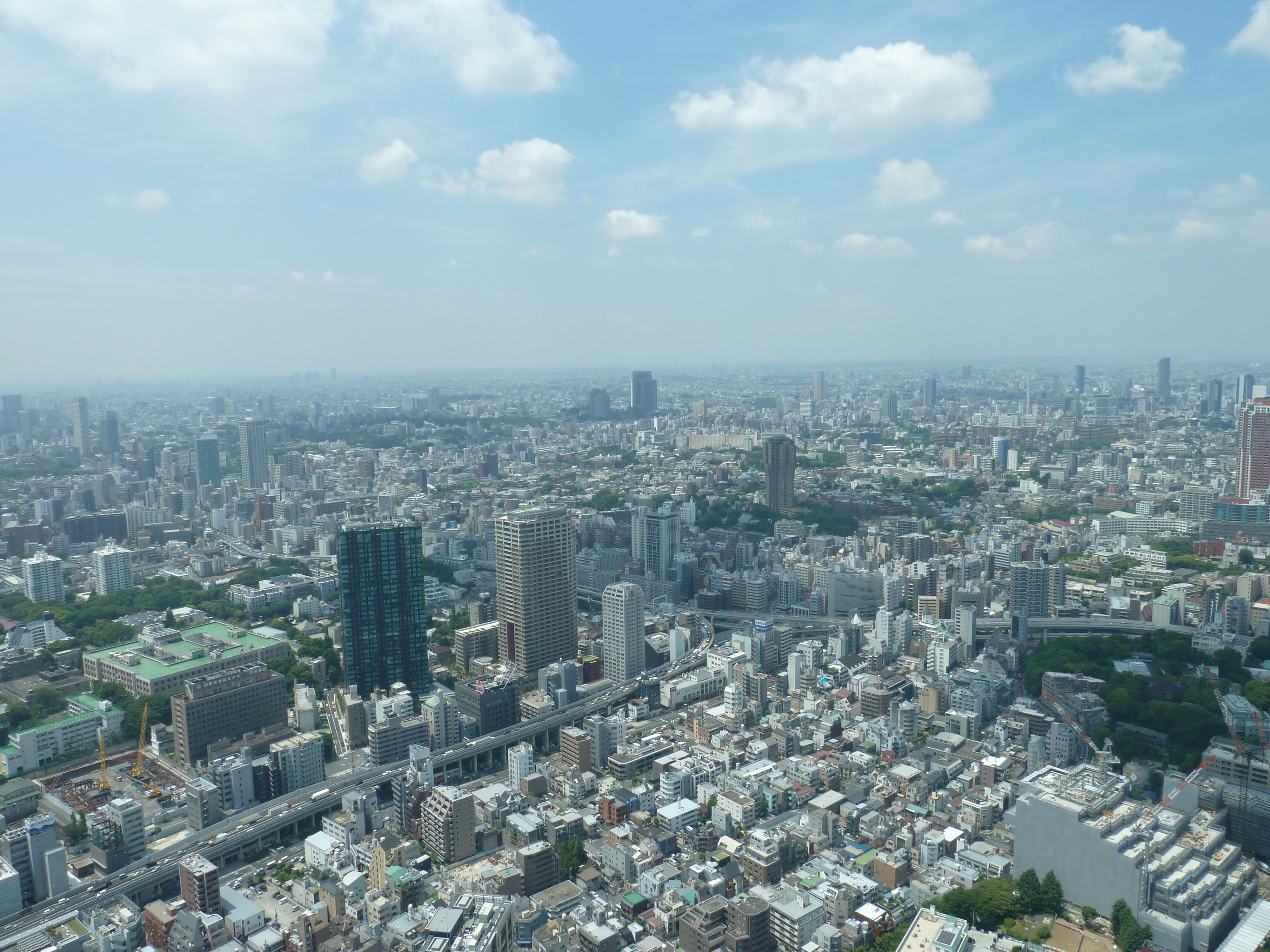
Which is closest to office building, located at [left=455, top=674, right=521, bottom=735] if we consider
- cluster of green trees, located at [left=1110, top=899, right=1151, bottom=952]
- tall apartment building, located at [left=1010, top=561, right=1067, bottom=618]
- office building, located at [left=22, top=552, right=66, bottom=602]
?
cluster of green trees, located at [left=1110, top=899, right=1151, bottom=952]

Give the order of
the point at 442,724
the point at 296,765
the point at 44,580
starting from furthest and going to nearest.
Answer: the point at 44,580
the point at 442,724
the point at 296,765

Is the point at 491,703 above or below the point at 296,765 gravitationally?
above

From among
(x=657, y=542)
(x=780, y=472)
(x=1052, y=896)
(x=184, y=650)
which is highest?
(x=780, y=472)

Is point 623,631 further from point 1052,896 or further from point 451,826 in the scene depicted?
point 1052,896

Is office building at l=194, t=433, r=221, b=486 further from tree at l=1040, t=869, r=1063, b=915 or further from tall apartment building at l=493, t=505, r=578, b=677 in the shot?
tree at l=1040, t=869, r=1063, b=915

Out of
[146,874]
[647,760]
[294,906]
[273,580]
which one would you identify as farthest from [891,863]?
[273,580]

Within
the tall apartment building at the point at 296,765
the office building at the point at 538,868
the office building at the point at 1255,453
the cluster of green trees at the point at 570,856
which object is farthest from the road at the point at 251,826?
the office building at the point at 1255,453

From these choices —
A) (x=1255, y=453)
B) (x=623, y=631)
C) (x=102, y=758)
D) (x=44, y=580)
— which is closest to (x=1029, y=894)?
(x=623, y=631)
